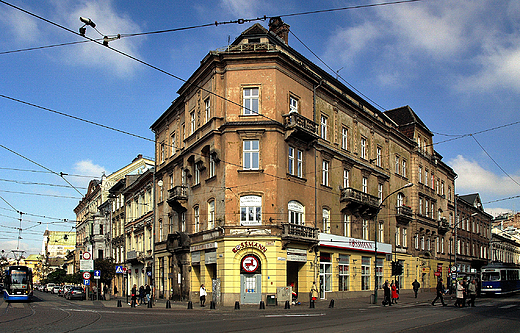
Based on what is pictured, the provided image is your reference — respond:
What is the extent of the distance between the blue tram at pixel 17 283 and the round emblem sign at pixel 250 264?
22740 mm

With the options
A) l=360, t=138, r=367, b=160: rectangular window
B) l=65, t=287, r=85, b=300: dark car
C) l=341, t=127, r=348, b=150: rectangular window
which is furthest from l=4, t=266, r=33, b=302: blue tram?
l=360, t=138, r=367, b=160: rectangular window

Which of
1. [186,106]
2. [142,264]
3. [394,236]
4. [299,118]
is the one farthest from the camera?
[142,264]

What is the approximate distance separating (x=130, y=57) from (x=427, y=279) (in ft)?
153

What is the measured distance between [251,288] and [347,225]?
12.3 meters

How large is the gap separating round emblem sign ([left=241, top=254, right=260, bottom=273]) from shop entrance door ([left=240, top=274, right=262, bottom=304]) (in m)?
0.50

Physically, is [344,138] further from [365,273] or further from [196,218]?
[196,218]

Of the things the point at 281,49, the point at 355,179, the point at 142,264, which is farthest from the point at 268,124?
the point at 142,264

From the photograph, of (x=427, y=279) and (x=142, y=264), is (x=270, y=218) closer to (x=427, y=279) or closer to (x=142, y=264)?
(x=142, y=264)

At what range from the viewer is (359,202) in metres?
38.9

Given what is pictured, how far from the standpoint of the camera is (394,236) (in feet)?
154

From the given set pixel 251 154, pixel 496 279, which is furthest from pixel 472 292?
pixel 496 279

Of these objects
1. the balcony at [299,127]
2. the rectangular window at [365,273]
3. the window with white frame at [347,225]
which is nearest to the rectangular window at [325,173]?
the balcony at [299,127]

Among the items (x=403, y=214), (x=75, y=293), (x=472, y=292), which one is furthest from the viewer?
(x=75, y=293)

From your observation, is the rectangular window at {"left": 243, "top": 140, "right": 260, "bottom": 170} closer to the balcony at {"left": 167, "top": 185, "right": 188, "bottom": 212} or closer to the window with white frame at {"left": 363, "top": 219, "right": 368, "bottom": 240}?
the balcony at {"left": 167, "top": 185, "right": 188, "bottom": 212}
